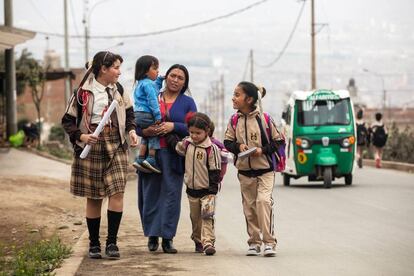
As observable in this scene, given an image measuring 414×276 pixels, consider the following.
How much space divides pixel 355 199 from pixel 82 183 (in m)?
10.2

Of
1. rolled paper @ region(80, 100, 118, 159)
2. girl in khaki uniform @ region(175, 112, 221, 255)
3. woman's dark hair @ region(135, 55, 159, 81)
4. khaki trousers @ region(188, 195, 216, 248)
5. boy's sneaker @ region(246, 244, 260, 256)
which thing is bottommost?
boy's sneaker @ region(246, 244, 260, 256)

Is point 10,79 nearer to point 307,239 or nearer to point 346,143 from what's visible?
point 346,143

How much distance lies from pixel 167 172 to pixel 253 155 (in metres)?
0.92

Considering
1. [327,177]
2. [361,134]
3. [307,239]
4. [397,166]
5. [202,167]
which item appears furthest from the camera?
[397,166]

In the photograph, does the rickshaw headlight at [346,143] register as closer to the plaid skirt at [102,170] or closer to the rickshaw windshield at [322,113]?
the rickshaw windshield at [322,113]

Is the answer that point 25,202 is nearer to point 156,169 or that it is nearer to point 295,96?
point 156,169

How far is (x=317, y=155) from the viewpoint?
25.4 meters

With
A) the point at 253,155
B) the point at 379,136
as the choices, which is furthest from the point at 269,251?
the point at 379,136

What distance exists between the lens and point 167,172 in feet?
41.1

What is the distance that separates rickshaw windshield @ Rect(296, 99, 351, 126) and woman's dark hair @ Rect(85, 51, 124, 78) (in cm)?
1418

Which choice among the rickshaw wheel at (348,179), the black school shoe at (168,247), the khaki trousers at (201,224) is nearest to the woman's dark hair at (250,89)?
the khaki trousers at (201,224)

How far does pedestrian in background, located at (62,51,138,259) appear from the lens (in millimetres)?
11633

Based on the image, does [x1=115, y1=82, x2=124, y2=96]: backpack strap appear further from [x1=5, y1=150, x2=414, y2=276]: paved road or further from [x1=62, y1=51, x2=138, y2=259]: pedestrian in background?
[x1=5, y1=150, x2=414, y2=276]: paved road

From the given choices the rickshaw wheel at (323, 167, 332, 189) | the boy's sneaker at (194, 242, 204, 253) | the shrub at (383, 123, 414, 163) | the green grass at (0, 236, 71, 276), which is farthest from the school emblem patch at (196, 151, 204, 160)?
the shrub at (383, 123, 414, 163)
